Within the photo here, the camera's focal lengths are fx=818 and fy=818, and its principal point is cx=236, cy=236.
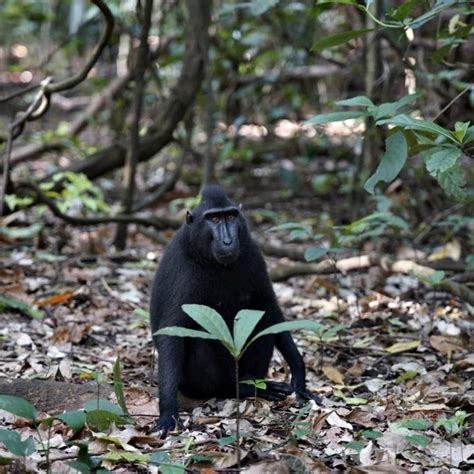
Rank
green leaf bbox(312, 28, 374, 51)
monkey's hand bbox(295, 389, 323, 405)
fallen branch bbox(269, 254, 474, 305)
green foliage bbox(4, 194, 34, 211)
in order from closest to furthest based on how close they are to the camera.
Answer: green leaf bbox(312, 28, 374, 51) < monkey's hand bbox(295, 389, 323, 405) < fallen branch bbox(269, 254, 474, 305) < green foliage bbox(4, 194, 34, 211)

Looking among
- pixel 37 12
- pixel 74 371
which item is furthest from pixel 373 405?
pixel 37 12

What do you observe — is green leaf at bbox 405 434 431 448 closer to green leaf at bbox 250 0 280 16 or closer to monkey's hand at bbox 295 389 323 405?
monkey's hand at bbox 295 389 323 405

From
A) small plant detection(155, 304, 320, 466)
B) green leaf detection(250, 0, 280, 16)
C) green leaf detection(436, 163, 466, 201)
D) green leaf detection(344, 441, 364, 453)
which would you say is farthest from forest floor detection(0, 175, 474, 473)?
green leaf detection(250, 0, 280, 16)

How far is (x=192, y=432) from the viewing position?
A: 420 centimetres

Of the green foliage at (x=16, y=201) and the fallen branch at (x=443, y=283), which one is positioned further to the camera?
the green foliage at (x=16, y=201)

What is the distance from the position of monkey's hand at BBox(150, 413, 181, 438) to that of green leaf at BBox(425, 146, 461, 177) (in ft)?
6.24

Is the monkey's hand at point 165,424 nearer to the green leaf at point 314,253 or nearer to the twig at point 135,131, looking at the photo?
the green leaf at point 314,253

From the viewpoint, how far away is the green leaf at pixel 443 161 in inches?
138

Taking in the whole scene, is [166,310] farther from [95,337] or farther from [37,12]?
[37,12]

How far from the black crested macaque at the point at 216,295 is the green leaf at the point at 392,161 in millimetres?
1227

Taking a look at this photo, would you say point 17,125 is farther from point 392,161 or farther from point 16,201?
point 392,161

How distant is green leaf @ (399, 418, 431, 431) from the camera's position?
3.89 metres

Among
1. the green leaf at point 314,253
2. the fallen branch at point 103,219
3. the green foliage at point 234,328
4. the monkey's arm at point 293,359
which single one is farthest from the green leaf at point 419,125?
the fallen branch at point 103,219

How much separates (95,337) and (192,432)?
6.46 feet
